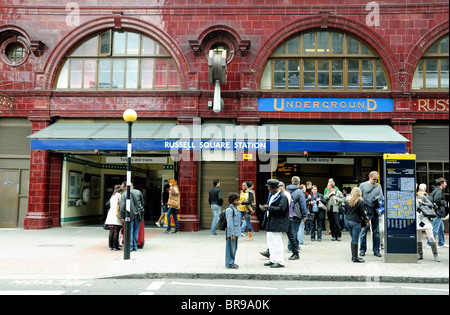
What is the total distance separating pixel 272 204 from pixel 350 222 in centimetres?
204

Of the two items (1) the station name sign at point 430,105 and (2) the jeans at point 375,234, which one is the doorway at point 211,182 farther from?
(1) the station name sign at point 430,105

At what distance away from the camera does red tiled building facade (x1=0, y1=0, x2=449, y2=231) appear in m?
15.3

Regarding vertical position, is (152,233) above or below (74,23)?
below

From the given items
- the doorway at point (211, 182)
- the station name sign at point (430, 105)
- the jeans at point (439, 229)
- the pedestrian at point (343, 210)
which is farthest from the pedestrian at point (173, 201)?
the station name sign at point (430, 105)

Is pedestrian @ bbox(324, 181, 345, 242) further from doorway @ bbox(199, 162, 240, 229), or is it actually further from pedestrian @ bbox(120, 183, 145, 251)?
pedestrian @ bbox(120, 183, 145, 251)

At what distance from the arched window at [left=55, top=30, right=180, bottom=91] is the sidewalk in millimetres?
6077

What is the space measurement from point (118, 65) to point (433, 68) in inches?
471

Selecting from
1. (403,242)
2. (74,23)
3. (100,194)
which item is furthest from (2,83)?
(403,242)

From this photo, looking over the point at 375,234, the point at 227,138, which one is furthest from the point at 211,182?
the point at 375,234

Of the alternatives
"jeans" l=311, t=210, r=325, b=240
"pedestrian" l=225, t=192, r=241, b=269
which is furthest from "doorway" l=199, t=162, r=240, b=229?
"pedestrian" l=225, t=192, r=241, b=269

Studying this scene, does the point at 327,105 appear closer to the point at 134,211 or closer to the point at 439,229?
the point at 439,229

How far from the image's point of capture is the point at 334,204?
42.7 feet

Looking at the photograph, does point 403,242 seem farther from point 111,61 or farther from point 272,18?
point 111,61

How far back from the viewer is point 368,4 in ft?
50.5
